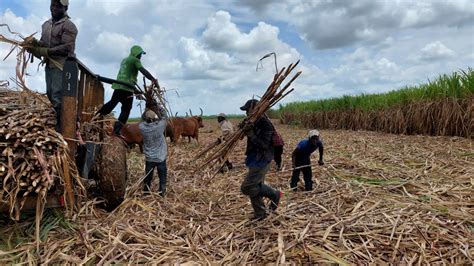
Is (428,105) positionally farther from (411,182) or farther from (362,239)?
(362,239)

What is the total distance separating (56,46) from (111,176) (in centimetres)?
162

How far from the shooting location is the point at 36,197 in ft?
12.9

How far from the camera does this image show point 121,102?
6.25 m

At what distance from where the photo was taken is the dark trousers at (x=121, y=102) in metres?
6.08

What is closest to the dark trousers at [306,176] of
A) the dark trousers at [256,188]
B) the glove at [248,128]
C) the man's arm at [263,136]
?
the dark trousers at [256,188]

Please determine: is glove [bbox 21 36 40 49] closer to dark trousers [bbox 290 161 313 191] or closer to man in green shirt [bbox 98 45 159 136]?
man in green shirt [bbox 98 45 159 136]

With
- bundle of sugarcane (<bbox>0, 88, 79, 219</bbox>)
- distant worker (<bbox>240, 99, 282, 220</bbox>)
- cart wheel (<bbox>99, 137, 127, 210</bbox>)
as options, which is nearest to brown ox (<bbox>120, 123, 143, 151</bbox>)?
cart wheel (<bbox>99, 137, 127, 210</bbox>)

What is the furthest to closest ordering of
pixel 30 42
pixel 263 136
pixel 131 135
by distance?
pixel 131 135 → pixel 263 136 → pixel 30 42

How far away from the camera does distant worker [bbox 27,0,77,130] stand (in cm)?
446

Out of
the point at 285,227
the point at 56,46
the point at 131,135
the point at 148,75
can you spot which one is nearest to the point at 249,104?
the point at 285,227

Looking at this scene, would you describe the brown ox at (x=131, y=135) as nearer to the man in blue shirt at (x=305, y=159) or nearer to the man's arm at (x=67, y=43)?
the man in blue shirt at (x=305, y=159)

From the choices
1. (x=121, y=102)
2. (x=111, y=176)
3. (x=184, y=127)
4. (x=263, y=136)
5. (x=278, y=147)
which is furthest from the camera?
(x=184, y=127)

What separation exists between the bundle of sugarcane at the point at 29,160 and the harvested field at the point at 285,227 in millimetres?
554

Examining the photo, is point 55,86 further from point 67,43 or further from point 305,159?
point 305,159
